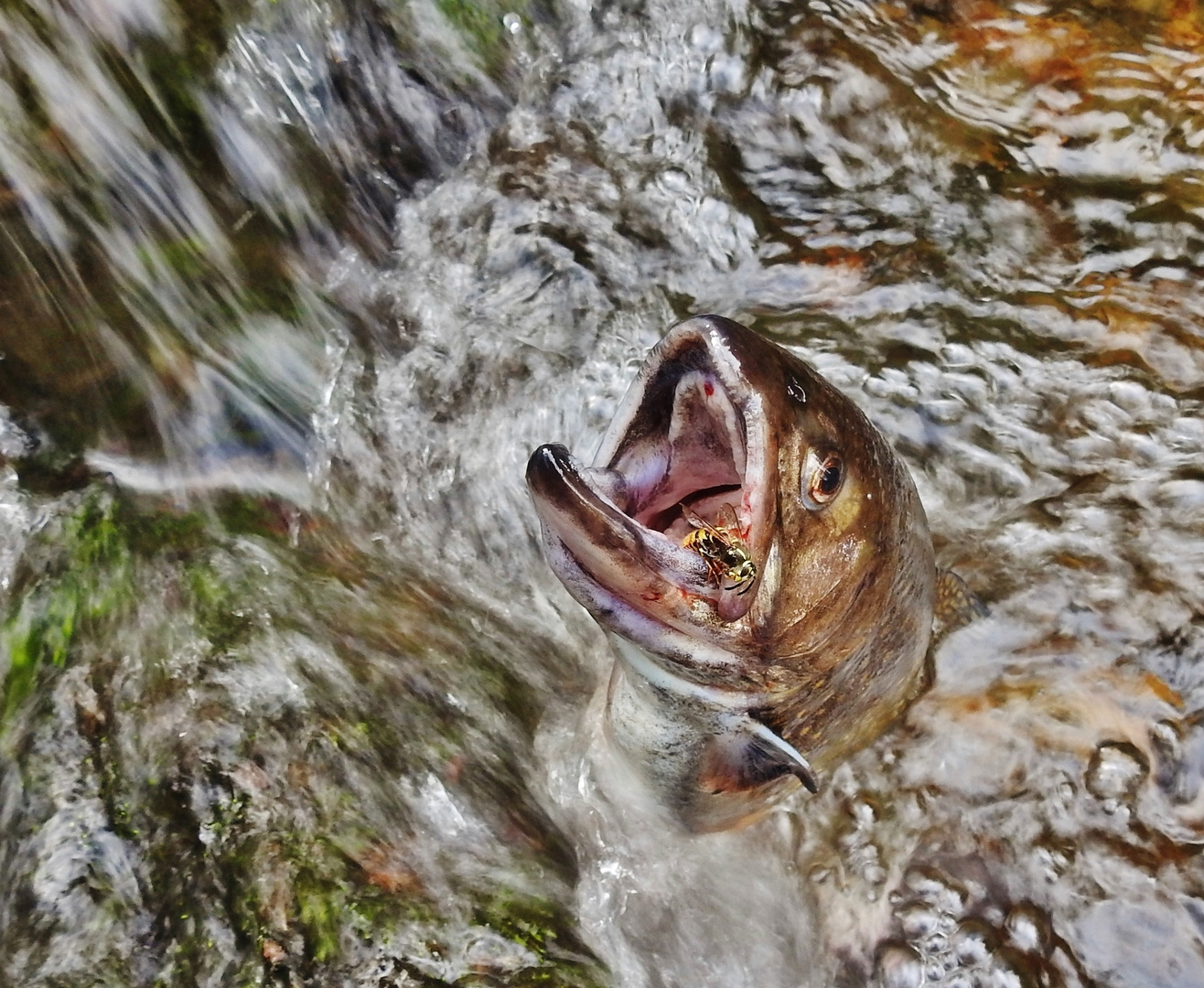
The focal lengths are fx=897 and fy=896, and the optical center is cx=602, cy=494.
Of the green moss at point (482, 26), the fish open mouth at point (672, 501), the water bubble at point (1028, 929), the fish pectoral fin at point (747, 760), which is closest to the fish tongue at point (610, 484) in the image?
the fish open mouth at point (672, 501)

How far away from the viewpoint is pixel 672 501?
7.66ft

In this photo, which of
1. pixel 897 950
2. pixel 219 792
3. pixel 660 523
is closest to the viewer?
pixel 660 523

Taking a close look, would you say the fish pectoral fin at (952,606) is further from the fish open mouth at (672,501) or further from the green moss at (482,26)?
the green moss at (482,26)

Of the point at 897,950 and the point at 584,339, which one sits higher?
the point at 584,339

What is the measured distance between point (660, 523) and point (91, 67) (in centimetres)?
290

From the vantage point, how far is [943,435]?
12.7ft

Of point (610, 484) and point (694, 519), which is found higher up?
point (610, 484)

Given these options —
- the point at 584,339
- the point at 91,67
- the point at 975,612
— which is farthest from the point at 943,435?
the point at 91,67

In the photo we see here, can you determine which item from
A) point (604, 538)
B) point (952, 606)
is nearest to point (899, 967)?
point (952, 606)

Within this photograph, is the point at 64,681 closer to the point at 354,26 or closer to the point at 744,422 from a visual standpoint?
the point at 744,422

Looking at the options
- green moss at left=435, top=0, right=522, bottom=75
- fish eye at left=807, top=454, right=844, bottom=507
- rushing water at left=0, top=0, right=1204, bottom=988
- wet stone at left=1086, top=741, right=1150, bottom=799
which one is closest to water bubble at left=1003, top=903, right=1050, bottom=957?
rushing water at left=0, top=0, right=1204, bottom=988

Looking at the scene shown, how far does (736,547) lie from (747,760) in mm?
932

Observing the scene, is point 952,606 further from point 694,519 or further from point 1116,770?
point 694,519

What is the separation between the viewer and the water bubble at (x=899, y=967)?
3072 mm
